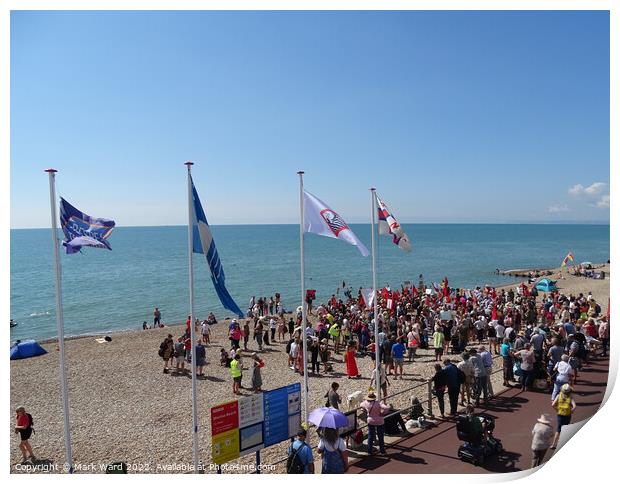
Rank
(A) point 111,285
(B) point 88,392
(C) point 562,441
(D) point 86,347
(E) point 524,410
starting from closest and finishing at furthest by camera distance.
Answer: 1. (C) point 562,441
2. (E) point 524,410
3. (B) point 88,392
4. (D) point 86,347
5. (A) point 111,285

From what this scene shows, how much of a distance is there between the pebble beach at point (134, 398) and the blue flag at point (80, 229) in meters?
4.70

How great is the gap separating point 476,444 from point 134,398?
33.2 feet

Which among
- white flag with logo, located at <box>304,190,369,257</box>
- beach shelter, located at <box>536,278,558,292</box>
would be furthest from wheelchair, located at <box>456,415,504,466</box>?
beach shelter, located at <box>536,278,558,292</box>

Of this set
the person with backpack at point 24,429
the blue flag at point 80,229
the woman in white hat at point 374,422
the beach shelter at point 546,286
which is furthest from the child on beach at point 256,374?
the beach shelter at point 546,286

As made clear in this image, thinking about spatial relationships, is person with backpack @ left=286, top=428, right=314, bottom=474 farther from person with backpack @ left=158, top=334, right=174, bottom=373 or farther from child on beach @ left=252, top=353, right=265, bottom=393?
person with backpack @ left=158, top=334, right=174, bottom=373

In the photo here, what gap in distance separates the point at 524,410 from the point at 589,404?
71.7 inches

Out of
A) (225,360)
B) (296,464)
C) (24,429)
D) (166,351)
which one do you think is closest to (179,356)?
(166,351)

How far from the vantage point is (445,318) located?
66.4 feet

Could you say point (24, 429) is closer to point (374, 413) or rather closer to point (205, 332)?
point (374, 413)

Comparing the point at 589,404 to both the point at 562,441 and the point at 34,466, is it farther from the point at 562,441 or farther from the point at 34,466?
the point at 34,466

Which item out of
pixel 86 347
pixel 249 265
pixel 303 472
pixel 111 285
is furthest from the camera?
pixel 249 265
